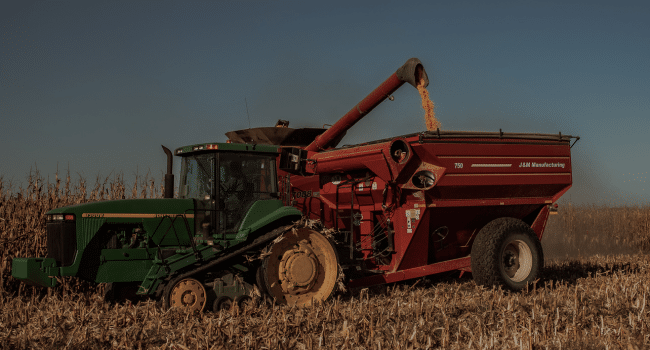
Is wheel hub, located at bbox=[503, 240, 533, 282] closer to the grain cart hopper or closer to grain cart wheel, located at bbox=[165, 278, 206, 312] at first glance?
the grain cart hopper

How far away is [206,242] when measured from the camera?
270 inches

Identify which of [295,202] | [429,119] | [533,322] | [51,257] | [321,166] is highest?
[429,119]

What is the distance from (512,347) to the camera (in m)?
4.70

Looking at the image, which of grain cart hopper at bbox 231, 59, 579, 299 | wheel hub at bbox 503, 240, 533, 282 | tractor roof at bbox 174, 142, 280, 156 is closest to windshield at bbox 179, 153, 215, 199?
tractor roof at bbox 174, 142, 280, 156

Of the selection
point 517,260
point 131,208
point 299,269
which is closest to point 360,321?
point 299,269

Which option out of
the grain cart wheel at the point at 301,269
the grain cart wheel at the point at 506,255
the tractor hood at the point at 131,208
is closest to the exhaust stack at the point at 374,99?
the grain cart wheel at the point at 301,269

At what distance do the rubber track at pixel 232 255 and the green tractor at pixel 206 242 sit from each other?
0.05ft

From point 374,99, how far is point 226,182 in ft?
8.39

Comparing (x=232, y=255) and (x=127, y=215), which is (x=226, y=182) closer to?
(x=232, y=255)

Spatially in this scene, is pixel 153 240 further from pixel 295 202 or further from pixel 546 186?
pixel 546 186

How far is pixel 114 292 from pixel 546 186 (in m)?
6.64

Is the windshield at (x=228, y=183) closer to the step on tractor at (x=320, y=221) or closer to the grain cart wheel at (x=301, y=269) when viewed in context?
the step on tractor at (x=320, y=221)

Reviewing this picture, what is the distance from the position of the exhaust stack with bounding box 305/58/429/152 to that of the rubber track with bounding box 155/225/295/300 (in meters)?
2.34

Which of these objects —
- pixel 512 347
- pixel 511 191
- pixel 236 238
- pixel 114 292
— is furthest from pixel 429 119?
pixel 114 292
